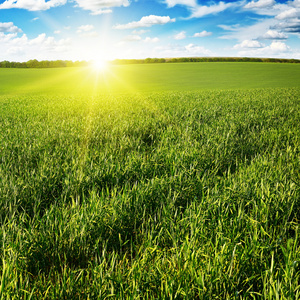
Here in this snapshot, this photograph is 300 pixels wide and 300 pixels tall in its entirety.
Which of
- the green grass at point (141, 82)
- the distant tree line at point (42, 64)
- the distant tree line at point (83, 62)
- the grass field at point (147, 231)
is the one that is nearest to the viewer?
the grass field at point (147, 231)

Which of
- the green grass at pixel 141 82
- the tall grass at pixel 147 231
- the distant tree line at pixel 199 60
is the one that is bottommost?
the tall grass at pixel 147 231

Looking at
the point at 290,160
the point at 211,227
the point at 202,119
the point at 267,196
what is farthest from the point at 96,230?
the point at 202,119

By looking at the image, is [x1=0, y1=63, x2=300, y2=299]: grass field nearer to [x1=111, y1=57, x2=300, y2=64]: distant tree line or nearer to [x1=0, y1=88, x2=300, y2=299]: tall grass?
[x1=0, y1=88, x2=300, y2=299]: tall grass


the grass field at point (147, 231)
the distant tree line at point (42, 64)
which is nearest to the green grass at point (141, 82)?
the grass field at point (147, 231)

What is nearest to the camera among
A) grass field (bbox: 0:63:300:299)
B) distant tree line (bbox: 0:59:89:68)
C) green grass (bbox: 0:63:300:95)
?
grass field (bbox: 0:63:300:299)

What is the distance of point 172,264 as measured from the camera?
2240 millimetres

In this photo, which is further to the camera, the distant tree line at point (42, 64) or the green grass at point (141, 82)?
the distant tree line at point (42, 64)

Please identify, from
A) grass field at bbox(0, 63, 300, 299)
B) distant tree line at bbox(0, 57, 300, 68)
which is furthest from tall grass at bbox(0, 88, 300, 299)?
distant tree line at bbox(0, 57, 300, 68)

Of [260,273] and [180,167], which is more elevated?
[180,167]

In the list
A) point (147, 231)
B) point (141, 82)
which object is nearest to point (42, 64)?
point (141, 82)

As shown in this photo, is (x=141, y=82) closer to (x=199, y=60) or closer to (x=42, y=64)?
(x=42, y=64)

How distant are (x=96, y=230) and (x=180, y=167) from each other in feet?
7.03

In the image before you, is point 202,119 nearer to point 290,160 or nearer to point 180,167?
point 290,160

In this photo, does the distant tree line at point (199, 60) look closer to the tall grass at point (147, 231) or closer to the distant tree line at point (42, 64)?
the distant tree line at point (42, 64)
